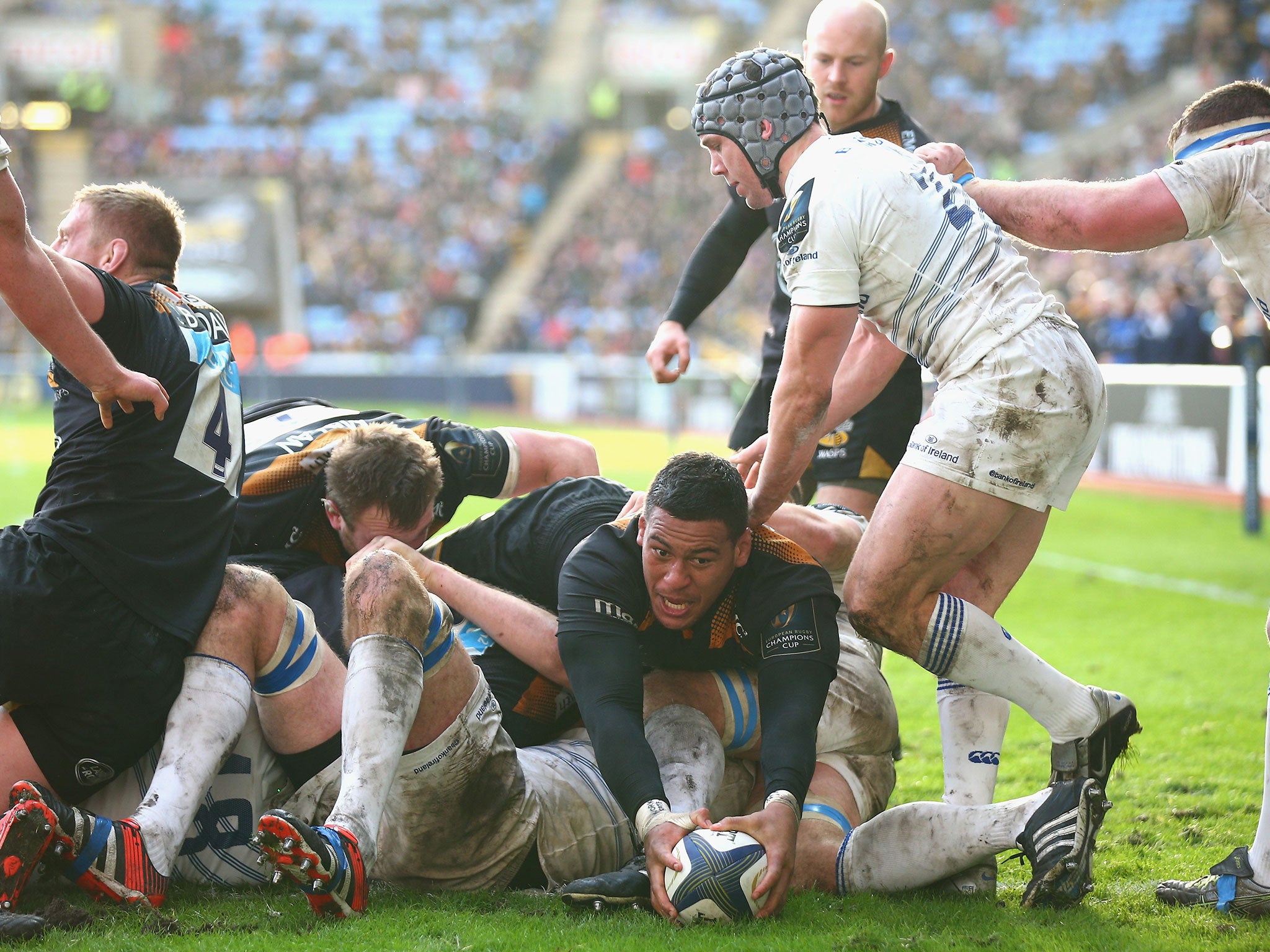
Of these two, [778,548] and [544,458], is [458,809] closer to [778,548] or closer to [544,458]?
[778,548]

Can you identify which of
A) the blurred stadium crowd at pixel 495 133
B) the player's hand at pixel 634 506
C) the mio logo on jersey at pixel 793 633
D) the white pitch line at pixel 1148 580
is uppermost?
the blurred stadium crowd at pixel 495 133

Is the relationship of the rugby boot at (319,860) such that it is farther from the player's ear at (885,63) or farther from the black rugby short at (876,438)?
the player's ear at (885,63)

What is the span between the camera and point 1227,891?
3361mm

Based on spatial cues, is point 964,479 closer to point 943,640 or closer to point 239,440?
point 943,640

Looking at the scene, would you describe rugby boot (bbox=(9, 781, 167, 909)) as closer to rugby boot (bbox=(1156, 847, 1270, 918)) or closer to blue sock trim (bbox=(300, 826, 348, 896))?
blue sock trim (bbox=(300, 826, 348, 896))

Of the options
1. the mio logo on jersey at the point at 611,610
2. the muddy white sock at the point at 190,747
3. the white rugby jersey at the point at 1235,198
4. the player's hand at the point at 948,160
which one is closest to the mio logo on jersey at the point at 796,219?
the player's hand at the point at 948,160

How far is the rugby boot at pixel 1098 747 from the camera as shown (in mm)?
3484

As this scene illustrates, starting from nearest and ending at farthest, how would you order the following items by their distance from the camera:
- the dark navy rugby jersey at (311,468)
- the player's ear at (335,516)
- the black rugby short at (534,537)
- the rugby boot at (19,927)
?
the rugby boot at (19,927) → the player's ear at (335,516) → the black rugby short at (534,537) → the dark navy rugby jersey at (311,468)

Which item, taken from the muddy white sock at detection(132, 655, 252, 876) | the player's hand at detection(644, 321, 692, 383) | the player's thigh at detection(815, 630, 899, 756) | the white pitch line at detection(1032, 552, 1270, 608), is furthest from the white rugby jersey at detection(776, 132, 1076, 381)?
the white pitch line at detection(1032, 552, 1270, 608)

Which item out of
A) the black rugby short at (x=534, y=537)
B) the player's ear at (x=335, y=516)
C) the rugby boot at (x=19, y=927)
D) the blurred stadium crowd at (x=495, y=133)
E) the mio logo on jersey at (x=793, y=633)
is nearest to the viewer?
the rugby boot at (x=19, y=927)

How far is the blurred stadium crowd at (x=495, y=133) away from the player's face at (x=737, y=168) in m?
20.9

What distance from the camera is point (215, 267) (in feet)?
95.0

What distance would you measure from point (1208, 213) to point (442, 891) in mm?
2833

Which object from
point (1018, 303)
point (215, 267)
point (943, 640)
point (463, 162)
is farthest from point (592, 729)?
point (463, 162)
